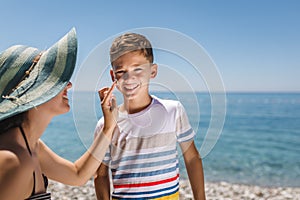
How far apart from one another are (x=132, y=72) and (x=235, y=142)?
21.7 metres

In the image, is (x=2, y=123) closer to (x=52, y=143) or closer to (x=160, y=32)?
(x=160, y=32)

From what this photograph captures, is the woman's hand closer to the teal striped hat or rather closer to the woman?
the woman

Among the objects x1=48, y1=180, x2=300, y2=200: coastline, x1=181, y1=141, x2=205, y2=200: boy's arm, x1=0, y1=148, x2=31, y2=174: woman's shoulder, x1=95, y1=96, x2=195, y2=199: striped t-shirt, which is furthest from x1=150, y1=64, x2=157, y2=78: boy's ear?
x1=48, y1=180, x2=300, y2=200: coastline

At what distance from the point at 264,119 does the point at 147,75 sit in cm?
3431

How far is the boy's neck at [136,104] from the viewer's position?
7.57 ft

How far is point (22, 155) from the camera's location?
5.17 ft

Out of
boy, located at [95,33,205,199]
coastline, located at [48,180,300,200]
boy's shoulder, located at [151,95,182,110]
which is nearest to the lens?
boy, located at [95,33,205,199]

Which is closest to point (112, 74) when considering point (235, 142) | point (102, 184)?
point (102, 184)

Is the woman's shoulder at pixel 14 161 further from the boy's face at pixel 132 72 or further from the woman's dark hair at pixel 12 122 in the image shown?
the boy's face at pixel 132 72

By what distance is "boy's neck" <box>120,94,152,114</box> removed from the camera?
2309 mm

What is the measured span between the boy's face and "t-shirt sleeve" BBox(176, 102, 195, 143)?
0.99 ft

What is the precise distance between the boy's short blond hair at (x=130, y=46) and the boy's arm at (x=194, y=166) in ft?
2.24

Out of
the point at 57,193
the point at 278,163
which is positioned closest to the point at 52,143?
the point at 278,163

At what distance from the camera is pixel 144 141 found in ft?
7.59
